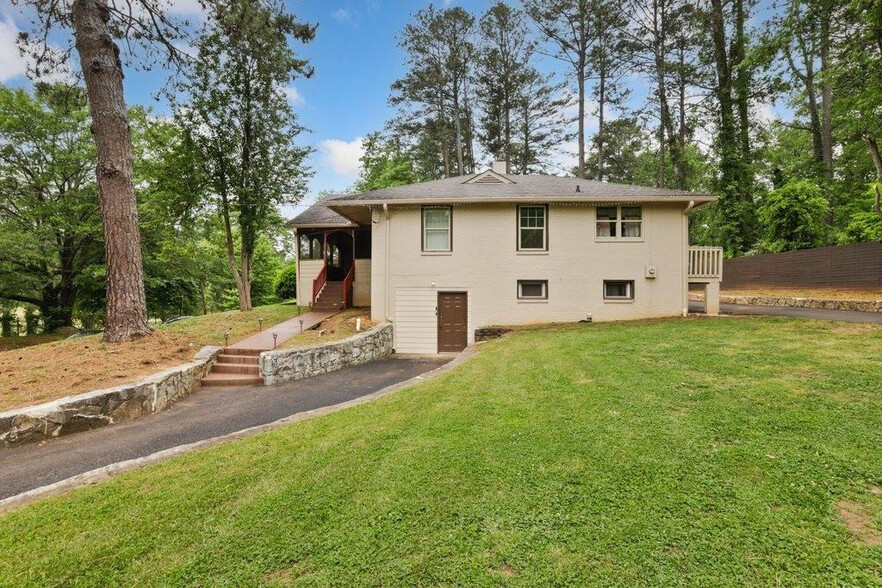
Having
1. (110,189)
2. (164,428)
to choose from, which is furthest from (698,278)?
(110,189)

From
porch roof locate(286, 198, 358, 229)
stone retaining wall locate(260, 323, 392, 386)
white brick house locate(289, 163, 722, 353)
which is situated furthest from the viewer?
porch roof locate(286, 198, 358, 229)

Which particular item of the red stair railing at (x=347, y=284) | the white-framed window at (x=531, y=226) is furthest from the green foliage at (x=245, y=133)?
the white-framed window at (x=531, y=226)

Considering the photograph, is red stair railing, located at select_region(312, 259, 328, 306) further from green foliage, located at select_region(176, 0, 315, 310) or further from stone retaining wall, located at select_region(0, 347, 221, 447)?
stone retaining wall, located at select_region(0, 347, 221, 447)

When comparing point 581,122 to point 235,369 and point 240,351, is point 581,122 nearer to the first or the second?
point 240,351

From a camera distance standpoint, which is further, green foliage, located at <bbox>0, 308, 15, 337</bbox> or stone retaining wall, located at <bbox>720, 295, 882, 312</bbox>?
green foliage, located at <bbox>0, 308, 15, 337</bbox>

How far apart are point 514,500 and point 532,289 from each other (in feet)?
30.8

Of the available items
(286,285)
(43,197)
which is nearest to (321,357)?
(286,285)

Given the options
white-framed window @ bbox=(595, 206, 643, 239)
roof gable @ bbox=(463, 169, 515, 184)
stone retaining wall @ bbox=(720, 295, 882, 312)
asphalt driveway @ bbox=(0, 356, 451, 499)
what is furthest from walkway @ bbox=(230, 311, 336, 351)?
stone retaining wall @ bbox=(720, 295, 882, 312)

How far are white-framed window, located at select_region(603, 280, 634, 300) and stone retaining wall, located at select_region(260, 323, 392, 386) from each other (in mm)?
7265

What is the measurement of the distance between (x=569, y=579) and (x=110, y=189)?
1090 cm

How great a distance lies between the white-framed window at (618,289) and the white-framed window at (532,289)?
196 cm

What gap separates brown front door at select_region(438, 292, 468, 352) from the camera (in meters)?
11.4

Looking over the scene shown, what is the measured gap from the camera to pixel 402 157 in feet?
81.7

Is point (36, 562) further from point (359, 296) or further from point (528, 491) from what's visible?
point (359, 296)
